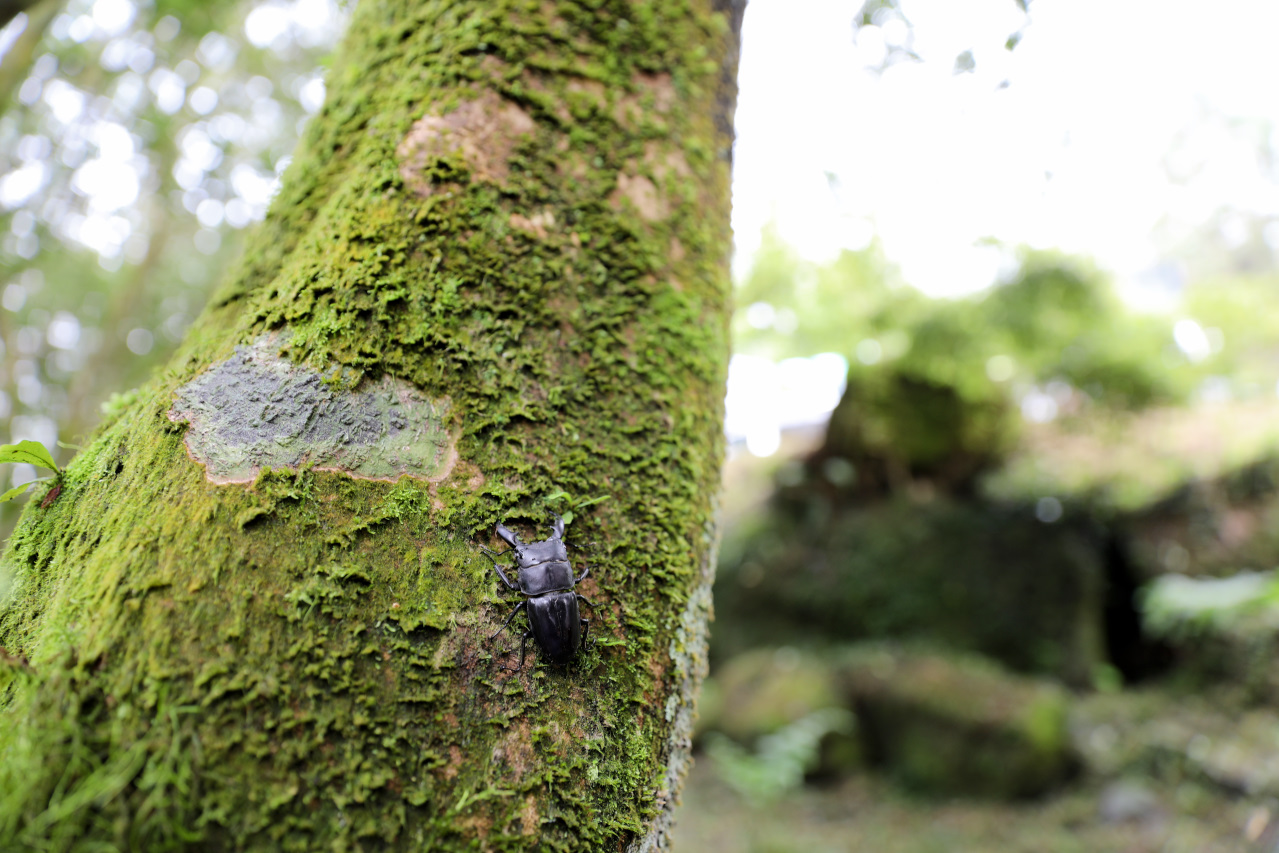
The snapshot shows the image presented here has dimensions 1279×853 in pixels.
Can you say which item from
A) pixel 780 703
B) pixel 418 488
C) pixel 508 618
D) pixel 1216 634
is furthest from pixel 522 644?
pixel 1216 634

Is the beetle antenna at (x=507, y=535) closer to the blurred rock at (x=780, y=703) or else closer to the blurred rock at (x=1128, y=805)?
the blurred rock at (x=780, y=703)

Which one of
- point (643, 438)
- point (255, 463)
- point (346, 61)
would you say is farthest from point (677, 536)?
point (346, 61)

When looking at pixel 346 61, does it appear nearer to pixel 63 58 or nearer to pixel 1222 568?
pixel 63 58

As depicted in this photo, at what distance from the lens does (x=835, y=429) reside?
866 cm


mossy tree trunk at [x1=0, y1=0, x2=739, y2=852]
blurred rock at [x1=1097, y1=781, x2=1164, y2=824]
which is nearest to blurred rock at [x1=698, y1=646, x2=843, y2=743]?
blurred rock at [x1=1097, y1=781, x2=1164, y2=824]

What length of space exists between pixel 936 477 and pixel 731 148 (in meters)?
7.66

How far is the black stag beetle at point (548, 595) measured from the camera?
93 centimetres

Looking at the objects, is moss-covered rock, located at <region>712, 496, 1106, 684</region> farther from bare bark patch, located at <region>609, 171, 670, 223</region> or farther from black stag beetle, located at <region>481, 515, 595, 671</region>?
black stag beetle, located at <region>481, 515, 595, 671</region>

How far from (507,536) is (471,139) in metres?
0.73

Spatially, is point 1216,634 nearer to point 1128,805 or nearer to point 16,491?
point 1128,805

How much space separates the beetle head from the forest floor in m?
4.60

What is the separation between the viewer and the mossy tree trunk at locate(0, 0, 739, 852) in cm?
79

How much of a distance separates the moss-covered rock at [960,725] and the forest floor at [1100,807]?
16 cm

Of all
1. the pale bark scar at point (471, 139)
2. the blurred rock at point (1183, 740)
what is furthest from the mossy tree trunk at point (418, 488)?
the blurred rock at point (1183, 740)
